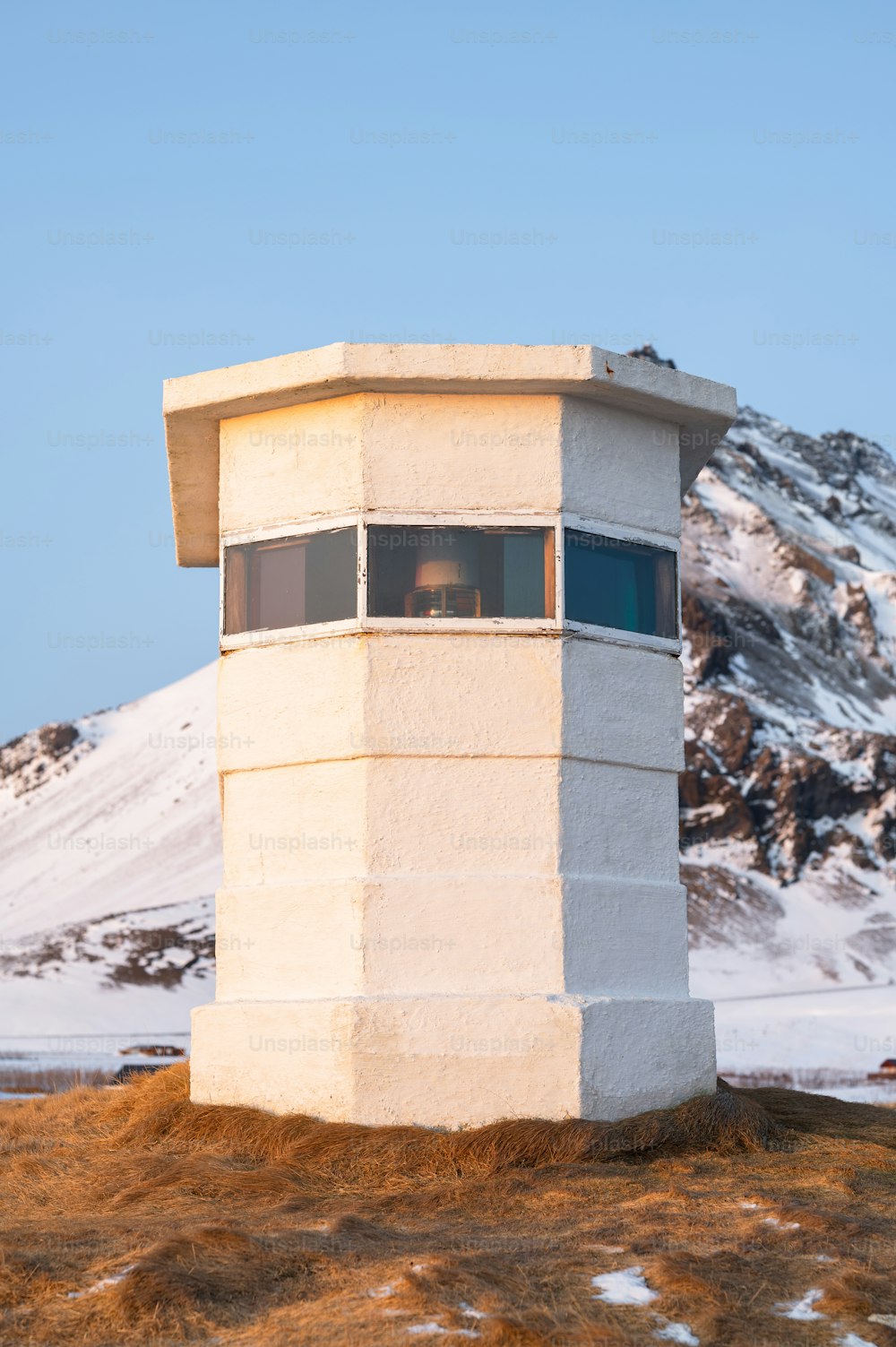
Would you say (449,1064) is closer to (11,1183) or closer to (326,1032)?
(326,1032)

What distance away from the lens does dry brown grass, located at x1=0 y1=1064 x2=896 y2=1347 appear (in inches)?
238

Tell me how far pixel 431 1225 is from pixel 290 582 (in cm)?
481

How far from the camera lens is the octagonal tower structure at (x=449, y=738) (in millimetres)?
10109

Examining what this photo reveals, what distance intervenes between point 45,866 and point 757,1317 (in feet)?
339

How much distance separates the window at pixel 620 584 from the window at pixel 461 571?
200 millimetres

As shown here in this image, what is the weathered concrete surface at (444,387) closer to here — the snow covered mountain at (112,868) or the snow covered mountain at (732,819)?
the snow covered mountain at (732,819)

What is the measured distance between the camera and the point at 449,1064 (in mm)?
9930

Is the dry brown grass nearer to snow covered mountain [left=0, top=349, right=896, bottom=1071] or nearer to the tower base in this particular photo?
the tower base

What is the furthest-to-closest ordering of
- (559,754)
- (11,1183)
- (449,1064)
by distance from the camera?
1. (559,754)
2. (449,1064)
3. (11,1183)

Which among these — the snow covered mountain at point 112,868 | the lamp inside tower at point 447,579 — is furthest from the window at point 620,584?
the snow covered mountain at point 112,868

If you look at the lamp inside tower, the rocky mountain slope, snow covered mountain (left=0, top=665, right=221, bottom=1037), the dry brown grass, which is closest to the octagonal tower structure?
the lamp inside tower

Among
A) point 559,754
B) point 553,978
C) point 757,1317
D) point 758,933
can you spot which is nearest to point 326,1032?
point 553,978

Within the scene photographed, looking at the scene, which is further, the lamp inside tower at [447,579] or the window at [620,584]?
the window at [620,584]

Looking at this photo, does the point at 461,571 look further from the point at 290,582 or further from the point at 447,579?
the point at 290,582
